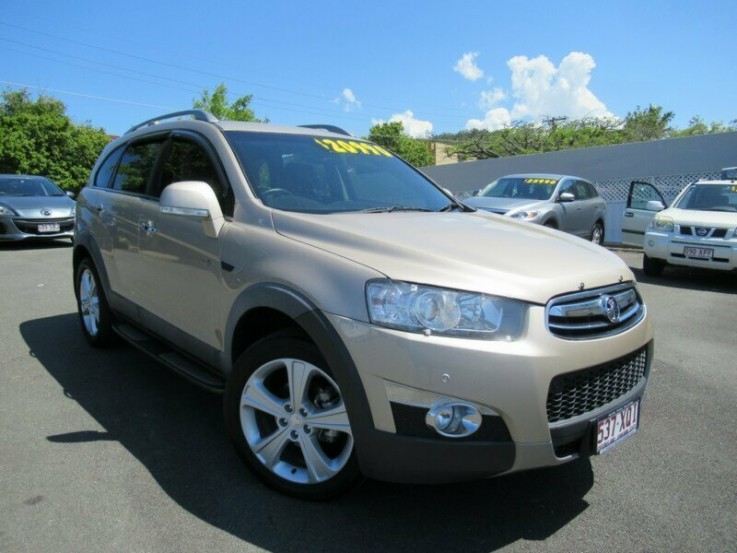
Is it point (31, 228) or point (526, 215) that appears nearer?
point (526, 215)

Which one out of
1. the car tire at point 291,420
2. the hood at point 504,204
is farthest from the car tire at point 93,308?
the hood at point 504,204

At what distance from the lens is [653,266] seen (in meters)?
9.16

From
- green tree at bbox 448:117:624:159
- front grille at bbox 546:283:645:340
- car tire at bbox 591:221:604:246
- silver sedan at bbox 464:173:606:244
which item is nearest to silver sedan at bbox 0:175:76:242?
silver sedan at bbox 464:173:606:244

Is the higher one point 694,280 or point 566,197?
point 566,197

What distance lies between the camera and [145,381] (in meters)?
4.11

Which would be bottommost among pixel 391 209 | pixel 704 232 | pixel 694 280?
pixel 694 280

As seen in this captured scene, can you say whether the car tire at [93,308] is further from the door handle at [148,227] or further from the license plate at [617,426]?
the license plate at [617,426]

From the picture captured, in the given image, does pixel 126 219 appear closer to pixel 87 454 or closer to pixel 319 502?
pixel 87 454

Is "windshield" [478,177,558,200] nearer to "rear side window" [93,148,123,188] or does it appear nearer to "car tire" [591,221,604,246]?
"car tire" [591,221,604,246]

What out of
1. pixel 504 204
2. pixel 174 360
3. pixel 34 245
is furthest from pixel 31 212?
pixel 174 360

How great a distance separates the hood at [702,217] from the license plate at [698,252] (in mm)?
356

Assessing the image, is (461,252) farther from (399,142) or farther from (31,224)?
(399,142)

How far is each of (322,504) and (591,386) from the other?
1.28 metres

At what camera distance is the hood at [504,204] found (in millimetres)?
9914
